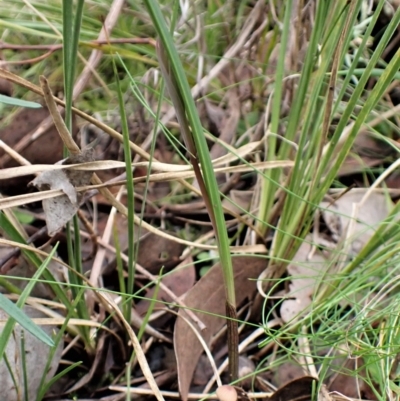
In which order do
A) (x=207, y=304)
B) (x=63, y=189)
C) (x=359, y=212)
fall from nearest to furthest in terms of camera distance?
(x=63, y=189) → (x=207, y=304) → (x=359, y=212)

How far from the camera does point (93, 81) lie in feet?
3.85

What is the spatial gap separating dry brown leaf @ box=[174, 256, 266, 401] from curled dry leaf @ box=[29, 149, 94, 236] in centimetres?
24

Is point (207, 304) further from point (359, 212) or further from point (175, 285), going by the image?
point (359, 212)

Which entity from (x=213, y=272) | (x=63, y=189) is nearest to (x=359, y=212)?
(x=213, y=272)

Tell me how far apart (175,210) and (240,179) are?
14cm

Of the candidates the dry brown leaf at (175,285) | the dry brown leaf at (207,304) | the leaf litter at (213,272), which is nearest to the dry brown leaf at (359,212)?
the leaf litter at (213,272)

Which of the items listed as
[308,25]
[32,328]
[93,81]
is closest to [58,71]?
[93,81]

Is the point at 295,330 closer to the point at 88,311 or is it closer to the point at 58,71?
the point at 88,311

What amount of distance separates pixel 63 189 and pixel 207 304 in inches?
12.4

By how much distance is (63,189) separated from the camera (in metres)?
0.64

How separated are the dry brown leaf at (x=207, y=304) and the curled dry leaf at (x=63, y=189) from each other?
240 millimetres

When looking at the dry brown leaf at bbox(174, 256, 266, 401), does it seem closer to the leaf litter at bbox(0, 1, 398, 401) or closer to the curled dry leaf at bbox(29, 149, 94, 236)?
the leaf litter at bbox(0, 1, 398, 401)

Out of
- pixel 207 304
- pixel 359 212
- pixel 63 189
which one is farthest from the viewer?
pixel 359 212

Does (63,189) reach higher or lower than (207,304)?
higher
